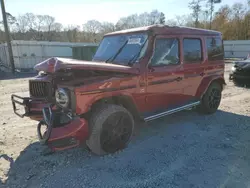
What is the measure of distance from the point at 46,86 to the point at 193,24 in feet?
147

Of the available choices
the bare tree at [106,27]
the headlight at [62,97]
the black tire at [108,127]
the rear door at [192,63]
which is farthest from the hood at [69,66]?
the bare tree at [106,27]

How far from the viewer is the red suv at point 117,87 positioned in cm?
312

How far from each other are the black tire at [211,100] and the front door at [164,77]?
1.15 meters

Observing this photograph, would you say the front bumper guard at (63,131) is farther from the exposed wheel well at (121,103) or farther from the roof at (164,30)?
the roof at (164,30)

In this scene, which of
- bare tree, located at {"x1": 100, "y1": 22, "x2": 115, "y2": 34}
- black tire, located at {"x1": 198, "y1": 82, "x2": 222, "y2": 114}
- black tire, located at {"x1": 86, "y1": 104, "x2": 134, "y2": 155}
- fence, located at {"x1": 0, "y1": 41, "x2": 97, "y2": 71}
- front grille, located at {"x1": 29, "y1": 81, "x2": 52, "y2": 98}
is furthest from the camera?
bare tree, located at {"x1": 100, "y1": 22, "x2": 115, "y2": 34}

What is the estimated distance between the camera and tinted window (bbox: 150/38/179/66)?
13.2 ft

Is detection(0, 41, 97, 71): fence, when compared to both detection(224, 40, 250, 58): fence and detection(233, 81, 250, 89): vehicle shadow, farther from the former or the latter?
detection(224, 40, 250, 58): fence

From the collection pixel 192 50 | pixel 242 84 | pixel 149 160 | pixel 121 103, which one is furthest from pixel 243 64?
pixel 149 160

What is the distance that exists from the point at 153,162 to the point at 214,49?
356 centimetres

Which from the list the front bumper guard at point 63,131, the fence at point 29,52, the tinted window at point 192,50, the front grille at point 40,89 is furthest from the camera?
the fence at point 29,52

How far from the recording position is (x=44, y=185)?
2.86m

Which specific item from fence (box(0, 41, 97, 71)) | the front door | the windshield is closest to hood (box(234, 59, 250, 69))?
the front door

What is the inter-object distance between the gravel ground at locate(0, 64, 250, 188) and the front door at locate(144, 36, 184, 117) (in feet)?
2.16

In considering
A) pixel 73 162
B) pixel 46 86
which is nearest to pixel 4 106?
pixel 46 86
